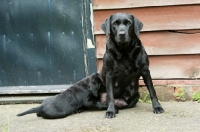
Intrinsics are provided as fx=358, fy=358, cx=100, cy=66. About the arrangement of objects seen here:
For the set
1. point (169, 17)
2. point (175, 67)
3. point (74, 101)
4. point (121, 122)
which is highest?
point (169, 17)

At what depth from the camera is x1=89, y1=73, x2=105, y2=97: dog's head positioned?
4.32 metres

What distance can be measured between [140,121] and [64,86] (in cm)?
169

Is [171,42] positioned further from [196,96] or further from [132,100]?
[132,100]

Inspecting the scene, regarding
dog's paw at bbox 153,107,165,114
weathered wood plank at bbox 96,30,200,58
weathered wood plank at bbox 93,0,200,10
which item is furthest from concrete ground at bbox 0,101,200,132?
weathered wood plank at bbox 93,0,200,10

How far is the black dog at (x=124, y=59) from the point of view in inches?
159

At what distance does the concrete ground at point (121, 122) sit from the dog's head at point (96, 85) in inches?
9.3

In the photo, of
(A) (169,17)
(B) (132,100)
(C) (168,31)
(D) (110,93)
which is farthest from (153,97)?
(A) (169,17)

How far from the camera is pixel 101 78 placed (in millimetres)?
4406

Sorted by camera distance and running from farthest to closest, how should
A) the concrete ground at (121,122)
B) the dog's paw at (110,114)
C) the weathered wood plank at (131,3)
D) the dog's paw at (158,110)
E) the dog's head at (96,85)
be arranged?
the weathered wood plank at (131,3)
the dog's head at (96,85)
the dog's paw at (158,110)
the dog's paw at (110,114)
the concrete ground at (121,122)

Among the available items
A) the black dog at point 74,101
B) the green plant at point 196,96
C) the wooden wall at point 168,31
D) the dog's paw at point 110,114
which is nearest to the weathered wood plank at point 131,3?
the wooden wall at point 168,31

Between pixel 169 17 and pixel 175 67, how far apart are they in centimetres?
66

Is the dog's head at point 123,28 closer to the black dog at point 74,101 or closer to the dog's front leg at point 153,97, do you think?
the dog's front leg at point 153,97

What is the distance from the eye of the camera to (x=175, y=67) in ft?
15.6

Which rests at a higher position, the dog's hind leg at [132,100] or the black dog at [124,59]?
the black dog at [124,59]
